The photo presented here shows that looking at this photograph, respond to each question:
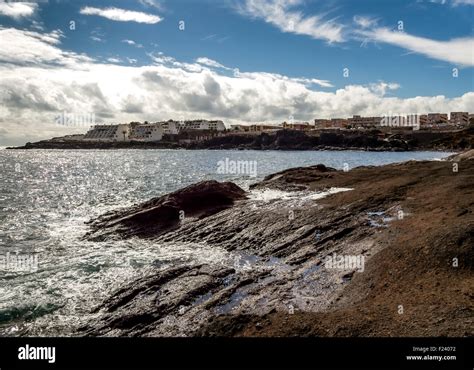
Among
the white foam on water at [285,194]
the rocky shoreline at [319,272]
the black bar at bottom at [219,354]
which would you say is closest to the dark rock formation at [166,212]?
the rocky shoreline at [319,272]

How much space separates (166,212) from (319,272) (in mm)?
17531

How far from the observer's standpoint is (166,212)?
31.3 meters

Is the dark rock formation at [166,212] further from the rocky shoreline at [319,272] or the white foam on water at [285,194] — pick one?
the white foam on water at [285,194]

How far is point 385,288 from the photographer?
43.4 feet

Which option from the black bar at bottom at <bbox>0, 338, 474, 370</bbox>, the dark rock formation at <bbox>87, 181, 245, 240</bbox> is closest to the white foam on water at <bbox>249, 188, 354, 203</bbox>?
the dark rock formation at <bbox>87, 181, 245, 240</bbox>

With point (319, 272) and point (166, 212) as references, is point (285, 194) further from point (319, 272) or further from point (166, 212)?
point (319, 272)

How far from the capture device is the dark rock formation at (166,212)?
29672 mm

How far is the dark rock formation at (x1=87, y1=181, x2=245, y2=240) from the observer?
→ 29.7 metres

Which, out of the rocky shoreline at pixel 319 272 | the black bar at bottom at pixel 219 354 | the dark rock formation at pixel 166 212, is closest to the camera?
the black bar at bottom at pixel 219 354

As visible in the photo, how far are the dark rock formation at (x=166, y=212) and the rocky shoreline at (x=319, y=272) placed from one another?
290 millimetres

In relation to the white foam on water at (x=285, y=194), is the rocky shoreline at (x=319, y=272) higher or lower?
lower

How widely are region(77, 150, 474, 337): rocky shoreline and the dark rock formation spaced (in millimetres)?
290

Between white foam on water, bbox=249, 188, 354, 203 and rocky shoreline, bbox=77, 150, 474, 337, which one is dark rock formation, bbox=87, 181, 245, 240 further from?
white foam on water, bbox=249, 188, 354, 203

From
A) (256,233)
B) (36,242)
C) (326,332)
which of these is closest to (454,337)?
(326,332)
